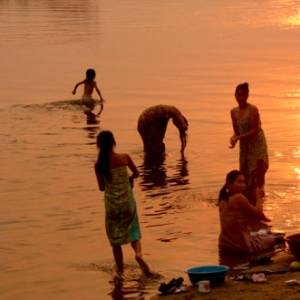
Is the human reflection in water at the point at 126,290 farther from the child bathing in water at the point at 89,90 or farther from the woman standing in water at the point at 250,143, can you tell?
the child bathing in water at the point at 89,90

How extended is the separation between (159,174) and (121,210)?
4724 millimetres

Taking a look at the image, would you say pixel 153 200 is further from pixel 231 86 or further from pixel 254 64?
pixel 254 64

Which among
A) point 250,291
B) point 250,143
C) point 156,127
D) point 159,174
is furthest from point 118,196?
point 156,127

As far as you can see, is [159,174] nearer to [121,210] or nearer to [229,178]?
[229,178]

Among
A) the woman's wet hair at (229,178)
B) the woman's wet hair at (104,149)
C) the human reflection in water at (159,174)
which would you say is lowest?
the human reflection in water at (159,174)

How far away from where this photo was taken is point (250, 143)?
1102 cm

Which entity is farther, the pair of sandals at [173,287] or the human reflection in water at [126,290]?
the human reflection in water at [126,290]

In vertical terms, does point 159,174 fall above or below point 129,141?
below

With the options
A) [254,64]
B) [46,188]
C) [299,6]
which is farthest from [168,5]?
[46,188]

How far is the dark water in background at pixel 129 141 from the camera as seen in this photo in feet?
31.9

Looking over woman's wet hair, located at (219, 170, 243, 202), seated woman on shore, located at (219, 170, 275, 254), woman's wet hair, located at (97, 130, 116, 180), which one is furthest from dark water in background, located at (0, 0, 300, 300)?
woman's wet hair, located at (97, 130, 116, 180)

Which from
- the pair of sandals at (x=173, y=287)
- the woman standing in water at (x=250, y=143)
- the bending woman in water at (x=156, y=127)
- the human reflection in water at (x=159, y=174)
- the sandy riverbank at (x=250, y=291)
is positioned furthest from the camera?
the bending woman in water at (x=156, y=127)

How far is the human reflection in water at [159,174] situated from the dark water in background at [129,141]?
27mm

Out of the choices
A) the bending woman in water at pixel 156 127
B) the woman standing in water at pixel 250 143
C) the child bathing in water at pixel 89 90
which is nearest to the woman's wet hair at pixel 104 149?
the woman standing in water at pixel 250 143
